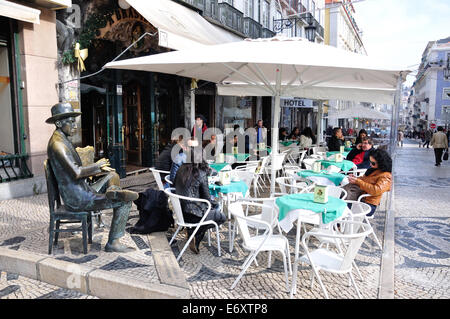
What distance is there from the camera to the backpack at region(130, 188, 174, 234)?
18.1 feet

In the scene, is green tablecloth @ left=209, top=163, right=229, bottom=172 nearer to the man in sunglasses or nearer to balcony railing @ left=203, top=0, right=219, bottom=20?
the man in sunglasses

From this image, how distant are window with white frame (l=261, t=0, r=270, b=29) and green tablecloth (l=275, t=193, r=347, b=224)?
17.8 meters

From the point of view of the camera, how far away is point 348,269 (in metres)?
3.57

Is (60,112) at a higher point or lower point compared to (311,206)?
higher

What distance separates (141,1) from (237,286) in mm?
7479

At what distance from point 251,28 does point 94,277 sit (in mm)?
15988

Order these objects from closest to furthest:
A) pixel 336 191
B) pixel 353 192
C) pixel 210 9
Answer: pixel 336 191
pixel 353 192
pixel 210 9

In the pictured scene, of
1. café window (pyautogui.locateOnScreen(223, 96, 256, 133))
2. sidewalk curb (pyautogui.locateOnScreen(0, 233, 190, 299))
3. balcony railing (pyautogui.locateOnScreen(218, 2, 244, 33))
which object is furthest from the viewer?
café window (pyautogui.locateOnScreen(223, 96, 256, 133))

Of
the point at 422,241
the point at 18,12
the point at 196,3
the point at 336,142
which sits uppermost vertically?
the point at 196,3

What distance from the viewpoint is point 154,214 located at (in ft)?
18.3

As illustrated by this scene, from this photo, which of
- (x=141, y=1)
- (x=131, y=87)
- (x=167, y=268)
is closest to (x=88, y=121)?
(x=131, y=87)

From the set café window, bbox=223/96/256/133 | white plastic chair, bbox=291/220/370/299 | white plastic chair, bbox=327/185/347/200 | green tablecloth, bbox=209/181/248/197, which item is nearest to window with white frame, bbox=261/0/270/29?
café window, bbox=223/96/256/133

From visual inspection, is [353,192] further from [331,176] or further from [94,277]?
[94,277]

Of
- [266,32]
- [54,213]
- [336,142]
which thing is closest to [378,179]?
[54,213]
